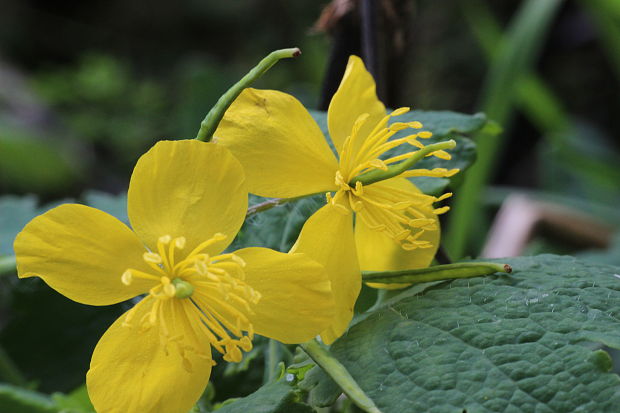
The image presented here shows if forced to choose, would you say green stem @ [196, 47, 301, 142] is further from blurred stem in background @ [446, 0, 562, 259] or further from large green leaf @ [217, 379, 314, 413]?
blurred stem in background @ [446, 0, 562, 259]

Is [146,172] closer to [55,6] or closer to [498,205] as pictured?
[498,205]

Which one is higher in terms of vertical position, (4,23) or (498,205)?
(4,23)

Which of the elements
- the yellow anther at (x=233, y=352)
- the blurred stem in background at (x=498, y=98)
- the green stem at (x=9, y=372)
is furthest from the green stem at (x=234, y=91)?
the blurred stem in background at (x=498, y=98)

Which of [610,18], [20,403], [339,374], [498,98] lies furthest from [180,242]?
[610,18]

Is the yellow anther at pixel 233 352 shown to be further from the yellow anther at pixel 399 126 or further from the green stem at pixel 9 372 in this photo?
the green stem at pixel 9 372

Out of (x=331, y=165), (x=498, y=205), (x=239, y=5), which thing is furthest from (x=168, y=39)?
(x=331, y=165)

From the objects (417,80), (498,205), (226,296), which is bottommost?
(498,205)
